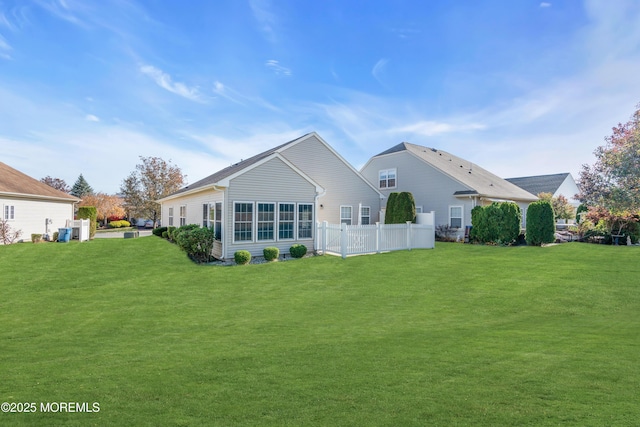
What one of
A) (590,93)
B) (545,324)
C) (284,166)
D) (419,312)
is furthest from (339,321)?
(590,93)

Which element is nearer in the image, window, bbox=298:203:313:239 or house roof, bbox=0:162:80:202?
window, bbox=298:203:313:239

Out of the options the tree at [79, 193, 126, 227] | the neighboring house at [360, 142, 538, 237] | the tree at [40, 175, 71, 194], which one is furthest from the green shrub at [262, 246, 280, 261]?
the tree at [40, 175, 71, 194]

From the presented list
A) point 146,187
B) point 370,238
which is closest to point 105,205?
point 146,187

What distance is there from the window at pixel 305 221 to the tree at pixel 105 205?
36707mm

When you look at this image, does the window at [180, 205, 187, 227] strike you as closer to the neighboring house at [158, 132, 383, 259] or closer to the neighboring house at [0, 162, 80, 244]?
the neighboring house at [158, 132, 383, 259]

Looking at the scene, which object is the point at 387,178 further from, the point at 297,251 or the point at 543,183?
the point at 543,183

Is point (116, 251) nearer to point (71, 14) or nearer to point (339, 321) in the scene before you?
point (71, 14)

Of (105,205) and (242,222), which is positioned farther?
(105,205)

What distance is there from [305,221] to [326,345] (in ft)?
36.9

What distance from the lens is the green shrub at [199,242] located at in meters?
14.1

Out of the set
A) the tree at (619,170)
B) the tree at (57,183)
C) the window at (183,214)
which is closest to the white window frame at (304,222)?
the window at (183,214)

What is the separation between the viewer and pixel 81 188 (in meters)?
53.9

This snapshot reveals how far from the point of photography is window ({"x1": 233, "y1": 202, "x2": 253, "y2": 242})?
14227mm

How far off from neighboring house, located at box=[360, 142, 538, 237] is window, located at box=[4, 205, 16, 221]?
2456 centimetres
